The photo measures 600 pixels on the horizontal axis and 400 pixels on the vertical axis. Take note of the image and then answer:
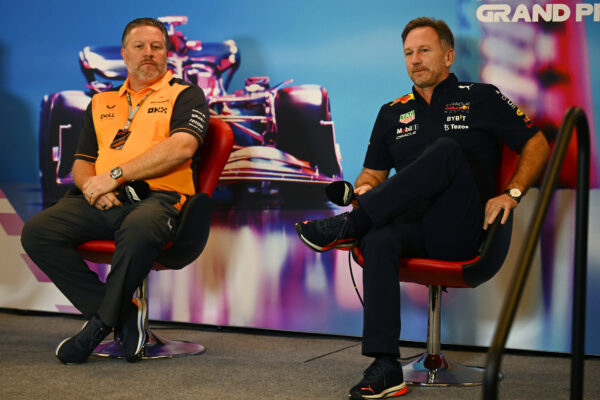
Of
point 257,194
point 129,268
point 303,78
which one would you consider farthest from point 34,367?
point 303,78

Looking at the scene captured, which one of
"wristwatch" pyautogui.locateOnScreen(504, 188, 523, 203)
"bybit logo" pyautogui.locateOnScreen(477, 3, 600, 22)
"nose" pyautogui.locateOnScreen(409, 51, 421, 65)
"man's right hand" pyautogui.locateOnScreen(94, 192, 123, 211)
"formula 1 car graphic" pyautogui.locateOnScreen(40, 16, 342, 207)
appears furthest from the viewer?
"formula 1 car graphic" pyautogui.locateOnScreen(40, 16, 342, 207)

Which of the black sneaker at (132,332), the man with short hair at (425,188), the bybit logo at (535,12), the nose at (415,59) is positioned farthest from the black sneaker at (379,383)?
the bybit logo at (535,12)

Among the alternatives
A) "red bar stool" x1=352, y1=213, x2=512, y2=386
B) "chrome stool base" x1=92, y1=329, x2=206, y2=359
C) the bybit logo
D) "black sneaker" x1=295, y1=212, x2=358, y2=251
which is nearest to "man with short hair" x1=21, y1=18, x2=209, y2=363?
"chrome stool base" x1=92, y1=329, x2=206, y2=359

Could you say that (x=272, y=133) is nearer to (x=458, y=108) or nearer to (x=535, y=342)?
(x=458, y=108)

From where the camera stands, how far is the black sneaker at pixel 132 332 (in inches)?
109

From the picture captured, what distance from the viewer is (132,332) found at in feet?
9.16

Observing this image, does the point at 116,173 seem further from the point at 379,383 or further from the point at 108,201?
the point at 379,383

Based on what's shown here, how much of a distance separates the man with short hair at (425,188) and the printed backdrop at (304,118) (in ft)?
1.41

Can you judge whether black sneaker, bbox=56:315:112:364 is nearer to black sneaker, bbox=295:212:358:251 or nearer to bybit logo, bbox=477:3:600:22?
black sneaker, bbox=295:212:358:251

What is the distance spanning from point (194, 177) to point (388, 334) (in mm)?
1137

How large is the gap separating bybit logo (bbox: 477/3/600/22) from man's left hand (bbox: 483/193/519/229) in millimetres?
1043

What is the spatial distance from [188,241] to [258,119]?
902mm

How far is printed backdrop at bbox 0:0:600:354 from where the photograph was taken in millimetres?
3074

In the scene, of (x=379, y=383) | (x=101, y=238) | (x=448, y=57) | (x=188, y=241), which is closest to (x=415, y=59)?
(x=448, y=57)
